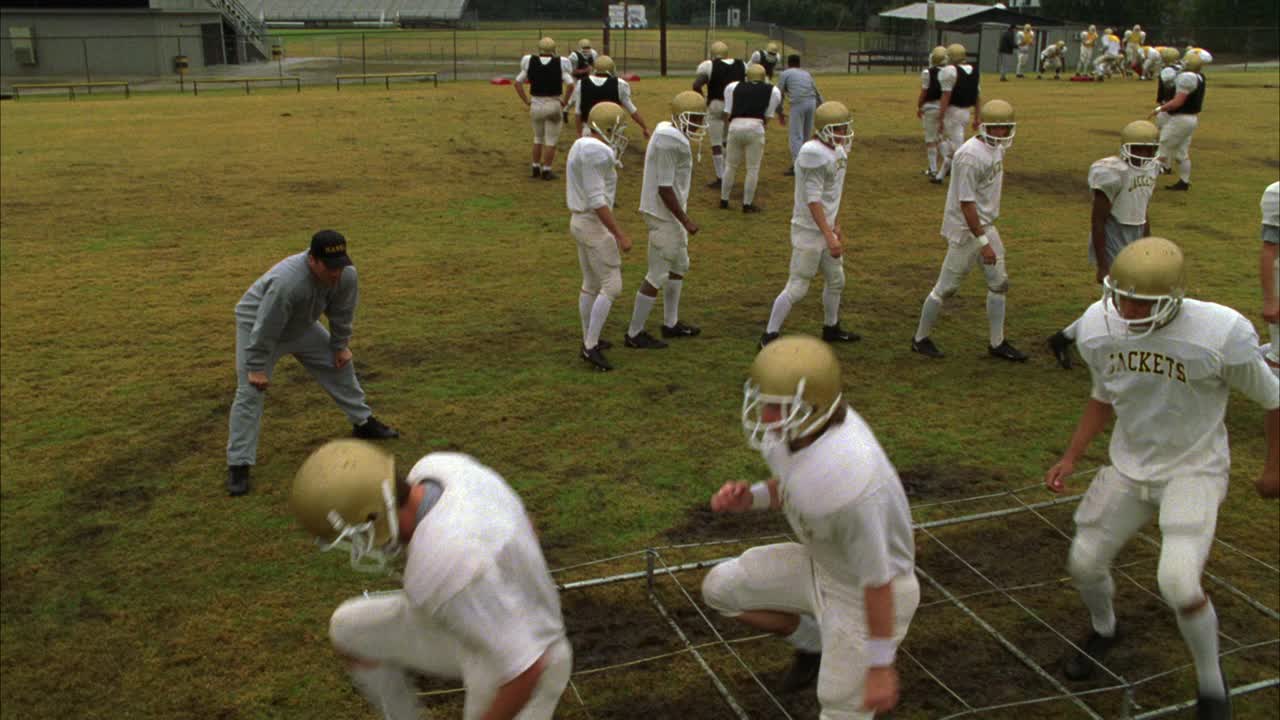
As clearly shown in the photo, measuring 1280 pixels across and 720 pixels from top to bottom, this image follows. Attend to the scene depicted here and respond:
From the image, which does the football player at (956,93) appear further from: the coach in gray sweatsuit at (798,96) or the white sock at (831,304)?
the white sock at (831,304)

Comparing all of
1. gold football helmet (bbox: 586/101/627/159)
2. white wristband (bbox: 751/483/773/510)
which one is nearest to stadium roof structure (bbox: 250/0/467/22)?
gold football helmet (bbox: 586/101/627/159)

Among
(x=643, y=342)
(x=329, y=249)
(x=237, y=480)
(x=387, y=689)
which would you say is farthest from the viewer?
(x=643, y=342)

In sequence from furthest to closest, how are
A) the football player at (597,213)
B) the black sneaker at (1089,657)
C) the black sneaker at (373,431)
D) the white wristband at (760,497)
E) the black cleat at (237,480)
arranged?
the football player at (597,213)
the black sneaker at (373,431)
the black cleat at (237,480)
the black sneaker at (1089,657)
the white wristband at (760,497)

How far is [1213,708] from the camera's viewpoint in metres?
4.97

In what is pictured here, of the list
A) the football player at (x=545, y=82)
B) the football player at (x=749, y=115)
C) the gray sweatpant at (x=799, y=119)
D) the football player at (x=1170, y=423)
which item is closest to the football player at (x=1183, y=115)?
the gray sweatpant at (x=799, y=119)

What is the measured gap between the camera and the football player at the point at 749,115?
16.0 meters

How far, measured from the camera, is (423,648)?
14.7ft

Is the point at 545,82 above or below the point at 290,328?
above

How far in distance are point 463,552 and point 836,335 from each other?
300 inches

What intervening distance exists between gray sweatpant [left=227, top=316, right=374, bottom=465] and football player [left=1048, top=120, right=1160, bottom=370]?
5889mm

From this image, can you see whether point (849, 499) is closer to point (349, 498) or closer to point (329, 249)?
point (349, 498)

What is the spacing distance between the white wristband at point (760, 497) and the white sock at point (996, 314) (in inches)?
238

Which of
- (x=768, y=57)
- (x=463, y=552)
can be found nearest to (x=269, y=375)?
(x=463, y=552)

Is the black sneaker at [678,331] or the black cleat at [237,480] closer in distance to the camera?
the black cleat at [237,480]
